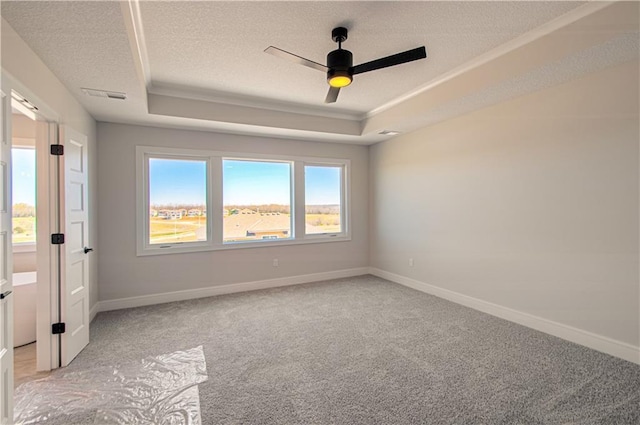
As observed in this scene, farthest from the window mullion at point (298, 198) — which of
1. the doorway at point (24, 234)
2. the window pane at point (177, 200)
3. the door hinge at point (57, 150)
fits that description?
the doorway at point (24, 234)

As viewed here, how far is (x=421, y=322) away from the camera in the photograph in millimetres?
3430

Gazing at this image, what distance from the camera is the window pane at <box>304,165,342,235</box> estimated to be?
538 centimetres

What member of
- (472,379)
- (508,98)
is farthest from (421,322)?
(508,98)

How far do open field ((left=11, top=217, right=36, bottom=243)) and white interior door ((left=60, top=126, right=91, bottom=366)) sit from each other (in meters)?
1.69

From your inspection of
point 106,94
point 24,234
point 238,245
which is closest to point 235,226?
point 238,245

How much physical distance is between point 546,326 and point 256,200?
4086 mm

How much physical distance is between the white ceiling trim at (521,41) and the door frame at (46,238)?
12.2 feet

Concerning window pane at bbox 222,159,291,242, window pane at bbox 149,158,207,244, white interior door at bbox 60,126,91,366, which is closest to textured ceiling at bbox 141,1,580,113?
white interior door at bbox 60,126,91,366

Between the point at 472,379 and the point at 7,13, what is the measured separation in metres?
3.83

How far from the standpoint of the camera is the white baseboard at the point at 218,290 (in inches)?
157

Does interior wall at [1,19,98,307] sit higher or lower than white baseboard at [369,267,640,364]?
higher

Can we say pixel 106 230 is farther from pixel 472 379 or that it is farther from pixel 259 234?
pixel 472 379

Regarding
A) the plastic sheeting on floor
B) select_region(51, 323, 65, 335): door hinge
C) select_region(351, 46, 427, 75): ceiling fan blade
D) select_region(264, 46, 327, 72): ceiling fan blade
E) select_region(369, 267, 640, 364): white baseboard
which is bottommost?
the plastic sheeting on floor

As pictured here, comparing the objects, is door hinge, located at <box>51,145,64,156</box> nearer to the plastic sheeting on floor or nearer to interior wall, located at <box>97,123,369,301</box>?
interior wall, located at <box>97,123,369,301</box>
